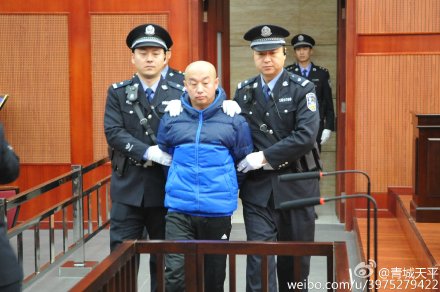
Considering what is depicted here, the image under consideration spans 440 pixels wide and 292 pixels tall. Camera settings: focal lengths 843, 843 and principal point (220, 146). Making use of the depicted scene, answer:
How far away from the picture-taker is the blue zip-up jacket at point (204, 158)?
13.3ft

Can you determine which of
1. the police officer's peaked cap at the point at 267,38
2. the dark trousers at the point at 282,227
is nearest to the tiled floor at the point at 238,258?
the dark trousers at the point at 282,227

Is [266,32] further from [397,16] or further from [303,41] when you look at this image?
[303,41]

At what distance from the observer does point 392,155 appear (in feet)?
24.3

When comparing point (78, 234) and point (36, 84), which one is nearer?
point (78, 234)

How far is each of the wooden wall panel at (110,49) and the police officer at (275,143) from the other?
3287mm

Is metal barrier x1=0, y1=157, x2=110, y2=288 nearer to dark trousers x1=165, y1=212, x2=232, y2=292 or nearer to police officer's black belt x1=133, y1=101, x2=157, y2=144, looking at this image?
police officer's black belt x1=133, y1=101, x2=157, y2=144

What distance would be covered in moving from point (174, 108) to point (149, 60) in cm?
50

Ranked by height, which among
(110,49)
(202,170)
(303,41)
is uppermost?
(303,41)

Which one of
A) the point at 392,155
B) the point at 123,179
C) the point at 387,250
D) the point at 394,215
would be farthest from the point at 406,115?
the point at 123,179

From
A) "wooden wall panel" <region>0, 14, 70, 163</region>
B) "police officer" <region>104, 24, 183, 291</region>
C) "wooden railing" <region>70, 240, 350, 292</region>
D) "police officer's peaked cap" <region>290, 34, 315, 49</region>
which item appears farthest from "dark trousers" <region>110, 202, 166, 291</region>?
"police officer's peaked cap" <region>290, 34, 315, 49</region>

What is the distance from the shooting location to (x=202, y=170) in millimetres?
4043

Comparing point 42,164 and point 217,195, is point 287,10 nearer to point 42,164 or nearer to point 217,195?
point 42,164

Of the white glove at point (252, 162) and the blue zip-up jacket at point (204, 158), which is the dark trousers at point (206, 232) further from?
the white glove at point (252, 162)

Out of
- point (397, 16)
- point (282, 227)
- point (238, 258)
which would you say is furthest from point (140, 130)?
point (397, 16)
